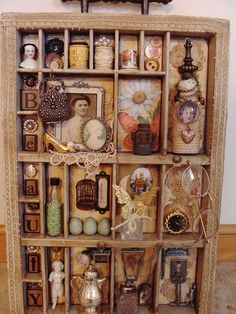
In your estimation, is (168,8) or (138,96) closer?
(138,96)

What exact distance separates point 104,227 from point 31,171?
33cm

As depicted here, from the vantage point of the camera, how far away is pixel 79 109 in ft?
4.29

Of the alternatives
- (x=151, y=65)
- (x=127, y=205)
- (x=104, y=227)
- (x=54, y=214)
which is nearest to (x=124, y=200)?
(x=127, y=205)

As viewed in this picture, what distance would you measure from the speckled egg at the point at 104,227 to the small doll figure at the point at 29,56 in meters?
0.59

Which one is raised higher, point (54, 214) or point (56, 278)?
point (54, 214)

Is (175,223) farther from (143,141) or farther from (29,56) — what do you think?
(29,56)

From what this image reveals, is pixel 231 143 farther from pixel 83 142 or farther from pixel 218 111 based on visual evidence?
pixel 83 142

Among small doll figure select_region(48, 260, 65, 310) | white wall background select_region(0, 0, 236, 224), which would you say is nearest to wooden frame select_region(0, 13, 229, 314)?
small doll figure select_region(48, 260, 65, 310)

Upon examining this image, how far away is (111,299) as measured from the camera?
1314 mm

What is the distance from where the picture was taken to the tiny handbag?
1.24m

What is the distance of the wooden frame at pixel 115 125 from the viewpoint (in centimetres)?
121

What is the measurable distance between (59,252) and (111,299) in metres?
0.25

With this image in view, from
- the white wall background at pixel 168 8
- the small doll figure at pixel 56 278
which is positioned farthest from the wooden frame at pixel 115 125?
the white wall background at pixel 168 8

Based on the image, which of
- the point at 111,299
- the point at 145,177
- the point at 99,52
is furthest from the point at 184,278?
the point at 99,52
